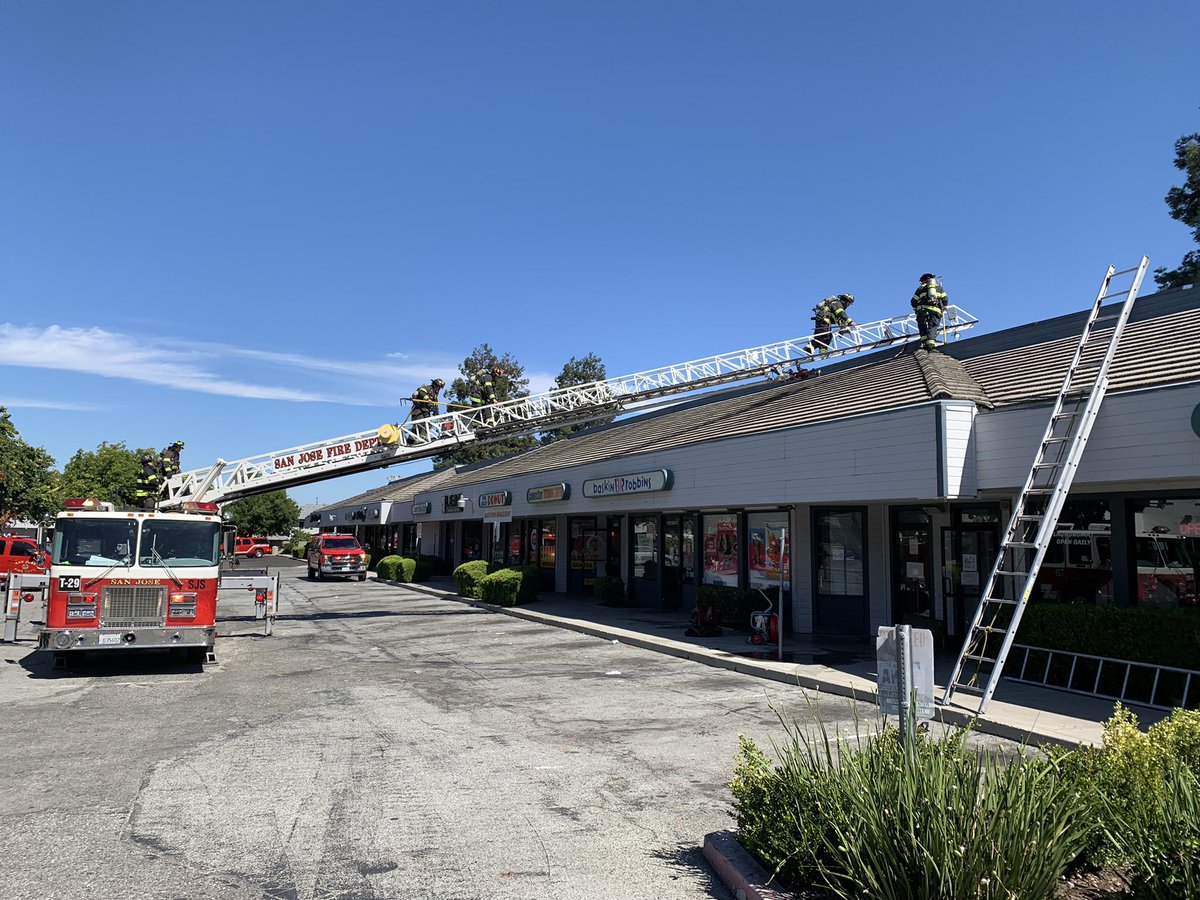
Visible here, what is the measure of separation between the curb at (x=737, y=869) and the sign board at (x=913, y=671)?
49.1 inches

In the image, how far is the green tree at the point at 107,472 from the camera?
67812mm

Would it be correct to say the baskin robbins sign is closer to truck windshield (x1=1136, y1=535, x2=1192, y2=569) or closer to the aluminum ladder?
the aluminum ladder

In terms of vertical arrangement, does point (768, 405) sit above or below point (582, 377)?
below

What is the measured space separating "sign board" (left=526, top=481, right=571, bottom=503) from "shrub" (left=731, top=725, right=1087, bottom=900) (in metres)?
17.9

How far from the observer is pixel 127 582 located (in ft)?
40.8

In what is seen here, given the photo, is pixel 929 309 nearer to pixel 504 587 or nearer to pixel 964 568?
pixel 964 568

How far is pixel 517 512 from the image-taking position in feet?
86.5

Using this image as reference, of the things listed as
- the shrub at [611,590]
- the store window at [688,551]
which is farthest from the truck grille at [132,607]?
the shrub at [611,590]

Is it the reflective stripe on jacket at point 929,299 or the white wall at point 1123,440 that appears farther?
the reflective stripe on jacket at point 929,299

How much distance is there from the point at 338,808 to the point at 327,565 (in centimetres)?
3403

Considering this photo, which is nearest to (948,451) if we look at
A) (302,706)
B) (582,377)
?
(302,706)

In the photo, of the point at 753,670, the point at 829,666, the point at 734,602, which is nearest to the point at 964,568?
the point at 829,666

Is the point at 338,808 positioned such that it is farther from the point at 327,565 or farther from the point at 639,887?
the point at 327,565

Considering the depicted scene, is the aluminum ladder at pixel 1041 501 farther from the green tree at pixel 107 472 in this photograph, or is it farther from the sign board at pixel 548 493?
the green tree at pixel 107 472
